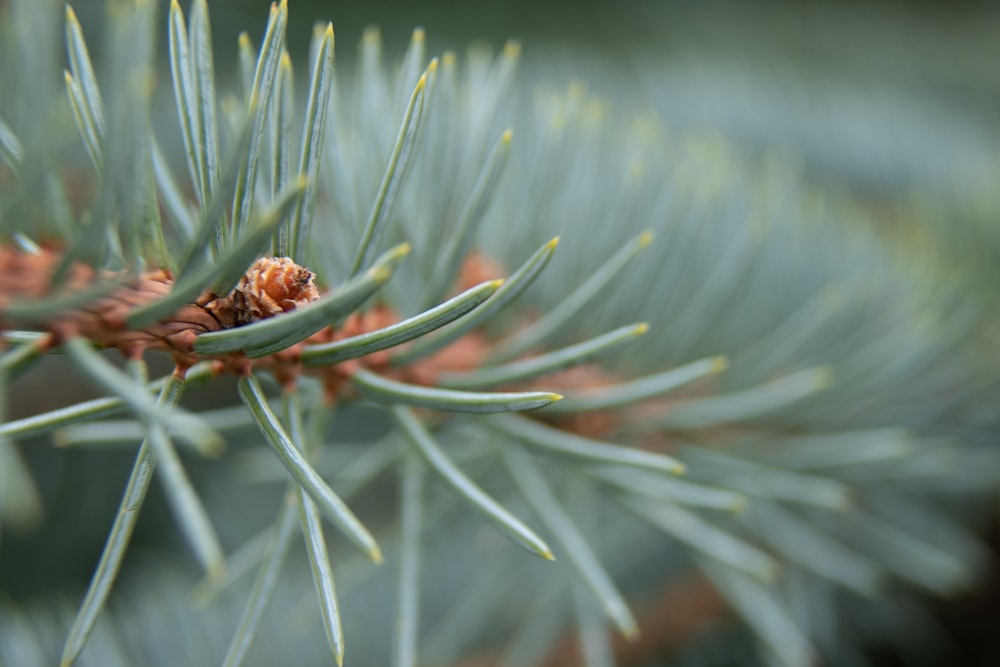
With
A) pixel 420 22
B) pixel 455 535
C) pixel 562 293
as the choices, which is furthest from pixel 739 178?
pixel 420 22

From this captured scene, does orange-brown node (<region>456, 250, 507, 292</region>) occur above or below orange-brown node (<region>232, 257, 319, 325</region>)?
below

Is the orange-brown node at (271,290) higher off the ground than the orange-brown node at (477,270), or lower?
higher

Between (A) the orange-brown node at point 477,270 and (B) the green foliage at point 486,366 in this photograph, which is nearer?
(B) the green foliage at point 486,366

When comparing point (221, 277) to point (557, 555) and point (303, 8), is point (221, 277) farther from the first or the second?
point (303, 8)

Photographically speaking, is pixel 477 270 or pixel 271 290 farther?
pixel 477 270

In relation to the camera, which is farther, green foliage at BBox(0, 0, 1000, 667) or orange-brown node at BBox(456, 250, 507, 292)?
orange-brown node at BBox(456, 250, 507, 292)
